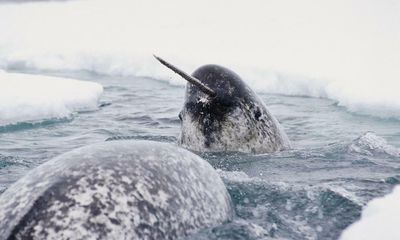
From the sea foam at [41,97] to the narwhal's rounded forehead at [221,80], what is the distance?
3308 millimetres

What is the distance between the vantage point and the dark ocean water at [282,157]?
3.75m

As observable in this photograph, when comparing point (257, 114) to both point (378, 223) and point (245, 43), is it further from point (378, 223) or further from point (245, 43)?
point (245, 43)

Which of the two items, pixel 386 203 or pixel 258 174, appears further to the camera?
pixel 258 174

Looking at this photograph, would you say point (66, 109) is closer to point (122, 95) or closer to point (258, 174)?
point (122, 95)

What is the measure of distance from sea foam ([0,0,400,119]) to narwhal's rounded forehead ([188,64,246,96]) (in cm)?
331

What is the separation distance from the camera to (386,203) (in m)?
3.74

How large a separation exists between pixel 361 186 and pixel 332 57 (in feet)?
21.5

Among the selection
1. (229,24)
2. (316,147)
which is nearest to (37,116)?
(316,147)

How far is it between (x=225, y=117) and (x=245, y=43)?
737cm

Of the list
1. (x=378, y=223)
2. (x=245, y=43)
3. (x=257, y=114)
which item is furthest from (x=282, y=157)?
(x=245, y=43)

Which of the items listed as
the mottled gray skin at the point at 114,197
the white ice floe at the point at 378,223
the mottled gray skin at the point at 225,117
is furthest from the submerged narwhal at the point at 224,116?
the mottled gray skin at the point at 114,197

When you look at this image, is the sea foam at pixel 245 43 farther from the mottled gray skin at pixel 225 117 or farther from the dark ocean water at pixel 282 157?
the mottled gray skin at pixel 225 117

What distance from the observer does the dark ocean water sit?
3.75m

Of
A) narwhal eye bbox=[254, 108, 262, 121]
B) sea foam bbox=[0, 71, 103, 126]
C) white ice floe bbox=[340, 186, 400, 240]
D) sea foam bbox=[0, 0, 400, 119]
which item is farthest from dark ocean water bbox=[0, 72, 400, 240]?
sea foam bbox=[0, 0, 400, 119]
